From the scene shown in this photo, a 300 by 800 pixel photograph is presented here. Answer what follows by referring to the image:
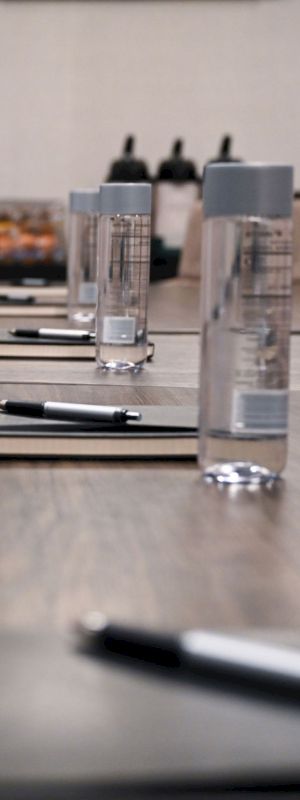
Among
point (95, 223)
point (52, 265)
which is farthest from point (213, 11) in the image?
point (95, 223)

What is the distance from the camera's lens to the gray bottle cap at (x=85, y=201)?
6.18 feet

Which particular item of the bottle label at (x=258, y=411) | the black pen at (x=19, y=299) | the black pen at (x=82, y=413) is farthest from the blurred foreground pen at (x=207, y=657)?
the black pen at (x=19, y=299)

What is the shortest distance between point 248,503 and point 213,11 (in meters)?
4.55

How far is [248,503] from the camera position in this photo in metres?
0.70

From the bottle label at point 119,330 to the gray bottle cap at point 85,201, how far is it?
0.54 meters

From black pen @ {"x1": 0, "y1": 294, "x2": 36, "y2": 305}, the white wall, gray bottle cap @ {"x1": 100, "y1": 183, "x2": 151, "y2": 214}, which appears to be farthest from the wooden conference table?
the white wall

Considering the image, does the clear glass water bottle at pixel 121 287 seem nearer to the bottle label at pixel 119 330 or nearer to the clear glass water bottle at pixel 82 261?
the bottle label at pixel 119 330

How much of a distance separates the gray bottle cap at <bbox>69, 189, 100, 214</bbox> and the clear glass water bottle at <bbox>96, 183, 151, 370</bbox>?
0.49m

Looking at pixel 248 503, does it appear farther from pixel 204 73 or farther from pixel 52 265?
pixel 204 73

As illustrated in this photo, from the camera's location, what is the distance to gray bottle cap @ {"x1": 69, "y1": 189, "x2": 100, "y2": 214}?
6.18ft

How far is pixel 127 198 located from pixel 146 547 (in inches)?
29.0

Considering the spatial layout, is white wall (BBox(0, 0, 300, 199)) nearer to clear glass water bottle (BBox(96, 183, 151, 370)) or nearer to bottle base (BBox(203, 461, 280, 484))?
clear glass water bottle (BBox(96, 183, 151, 370))

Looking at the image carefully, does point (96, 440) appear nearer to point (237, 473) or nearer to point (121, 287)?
point (237, 473)

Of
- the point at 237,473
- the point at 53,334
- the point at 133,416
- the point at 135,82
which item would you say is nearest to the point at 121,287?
the point at 53,334
